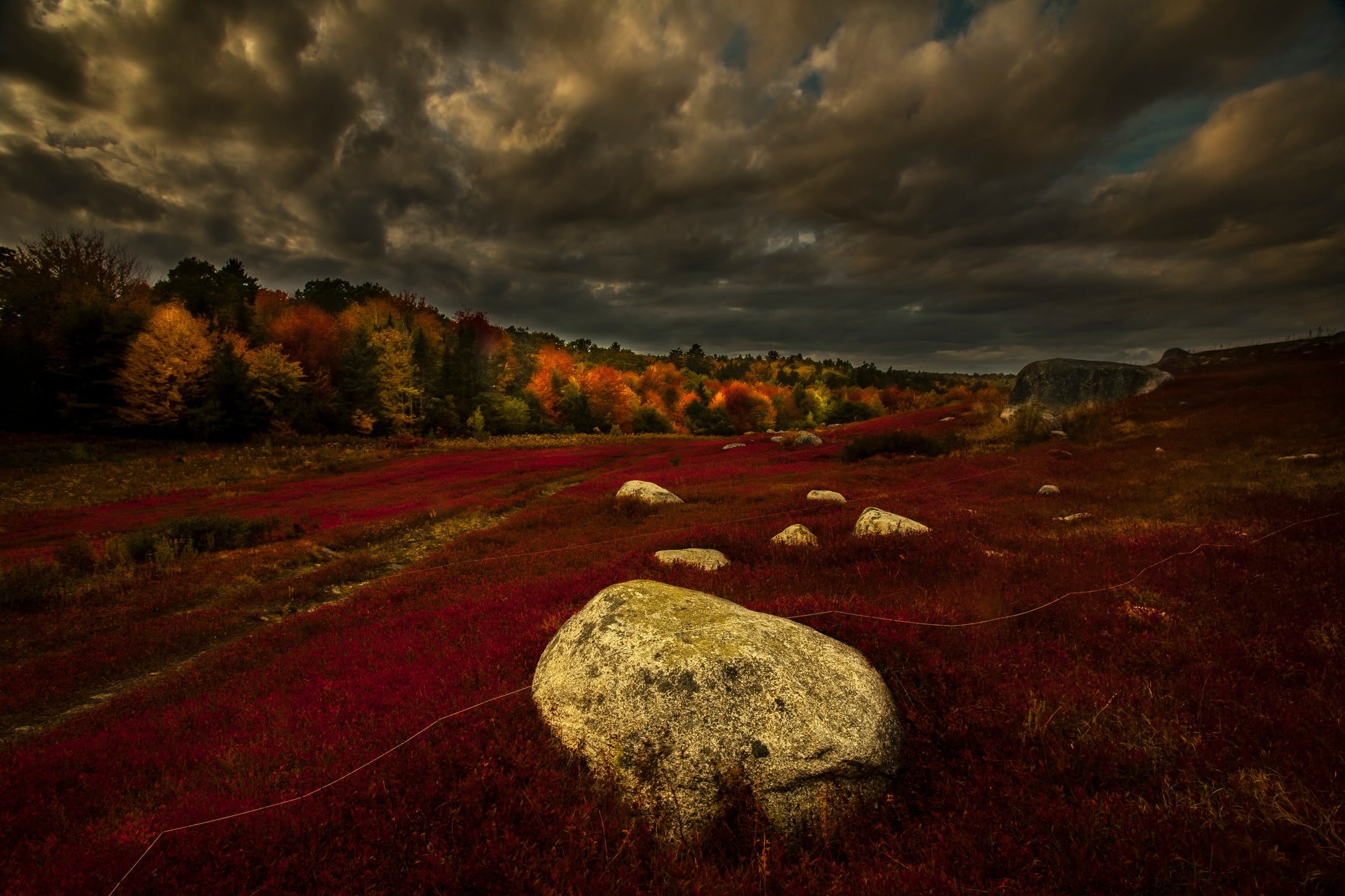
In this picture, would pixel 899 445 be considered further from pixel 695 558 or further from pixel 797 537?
pixel 695 558

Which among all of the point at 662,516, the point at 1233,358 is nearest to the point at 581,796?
the point at 662,516

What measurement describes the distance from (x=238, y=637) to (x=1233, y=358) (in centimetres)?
6005

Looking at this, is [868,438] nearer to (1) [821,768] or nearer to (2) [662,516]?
(2) [662,516]

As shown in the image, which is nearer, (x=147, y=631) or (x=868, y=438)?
(x=147, y=631)

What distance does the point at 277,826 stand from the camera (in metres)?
3.79

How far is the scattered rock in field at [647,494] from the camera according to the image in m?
20.1

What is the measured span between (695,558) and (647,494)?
32.7 ft

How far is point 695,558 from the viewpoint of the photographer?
10.7 metres

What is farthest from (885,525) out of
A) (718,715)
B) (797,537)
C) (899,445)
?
(899,445)

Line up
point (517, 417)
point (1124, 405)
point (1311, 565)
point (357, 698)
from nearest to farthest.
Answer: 1. point (357, 698)
2. point (1311, 565)
3. point (1124, 405)
4. point (517, 417)

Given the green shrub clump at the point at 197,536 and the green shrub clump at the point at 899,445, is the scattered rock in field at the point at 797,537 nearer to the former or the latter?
the green shrub clump at the point at 197,536

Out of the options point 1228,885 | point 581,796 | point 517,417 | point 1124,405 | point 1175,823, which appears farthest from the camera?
point 517,417

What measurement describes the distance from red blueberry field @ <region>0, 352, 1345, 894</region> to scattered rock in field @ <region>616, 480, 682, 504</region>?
4169 mm

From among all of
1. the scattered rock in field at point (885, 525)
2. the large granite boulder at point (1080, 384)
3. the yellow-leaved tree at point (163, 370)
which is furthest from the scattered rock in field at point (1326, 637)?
the yellow-leaved tree at point (163, 370)
